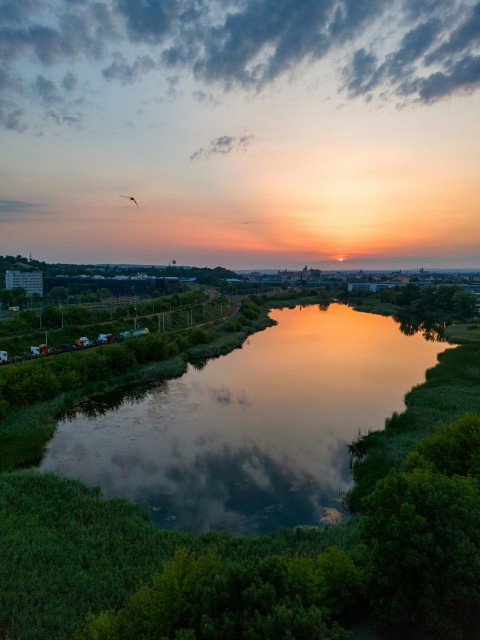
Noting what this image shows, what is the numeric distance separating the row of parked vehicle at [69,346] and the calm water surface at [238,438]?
404 inches

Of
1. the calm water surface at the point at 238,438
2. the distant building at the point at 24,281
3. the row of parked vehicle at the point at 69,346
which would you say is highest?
the distant building at the point at 24,281

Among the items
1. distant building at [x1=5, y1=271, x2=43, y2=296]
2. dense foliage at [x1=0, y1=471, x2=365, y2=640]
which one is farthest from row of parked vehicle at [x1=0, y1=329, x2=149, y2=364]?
distant building at [x1=5, y1=271, x2=43, y2=296]

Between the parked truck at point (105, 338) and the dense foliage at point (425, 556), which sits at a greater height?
the dense foliage at point (425, 556)

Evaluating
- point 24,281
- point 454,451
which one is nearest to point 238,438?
point 454,451

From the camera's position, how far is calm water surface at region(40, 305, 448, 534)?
1839 cm

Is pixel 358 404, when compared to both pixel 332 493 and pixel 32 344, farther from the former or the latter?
pixel 32 344

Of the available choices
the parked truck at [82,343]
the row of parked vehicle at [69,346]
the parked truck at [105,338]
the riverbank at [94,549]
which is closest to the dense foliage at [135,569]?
the riverbank at [94,549]

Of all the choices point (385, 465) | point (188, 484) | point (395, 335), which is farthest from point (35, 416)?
point (395, 335)

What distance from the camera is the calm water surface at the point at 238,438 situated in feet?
60.3

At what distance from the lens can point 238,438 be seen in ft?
83.9

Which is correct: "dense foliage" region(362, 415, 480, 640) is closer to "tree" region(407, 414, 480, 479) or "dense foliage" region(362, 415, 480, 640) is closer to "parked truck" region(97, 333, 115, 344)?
"tree" region(407, 414, 480, 479)

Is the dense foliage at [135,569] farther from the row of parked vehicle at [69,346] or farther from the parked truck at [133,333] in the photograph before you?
the parked truck at [133,333]

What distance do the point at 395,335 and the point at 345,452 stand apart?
155 feet

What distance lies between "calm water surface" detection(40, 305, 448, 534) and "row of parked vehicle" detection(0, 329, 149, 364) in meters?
10.3
